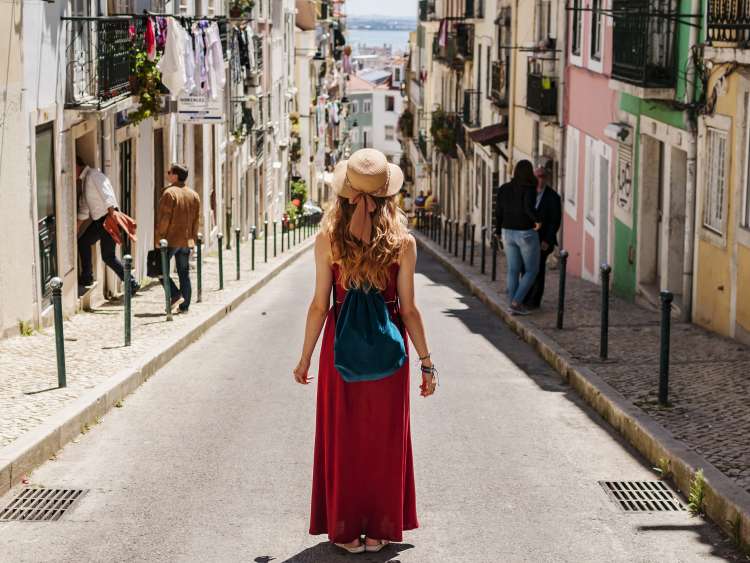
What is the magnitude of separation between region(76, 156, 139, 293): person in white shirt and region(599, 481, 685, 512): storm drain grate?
31.7 feet

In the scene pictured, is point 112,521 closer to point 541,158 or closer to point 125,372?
point 125,372

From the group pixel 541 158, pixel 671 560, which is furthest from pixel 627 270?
pixel 671 560

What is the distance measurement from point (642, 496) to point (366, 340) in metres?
2.50

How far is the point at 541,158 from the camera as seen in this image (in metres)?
26.7

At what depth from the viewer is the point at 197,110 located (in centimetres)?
2325

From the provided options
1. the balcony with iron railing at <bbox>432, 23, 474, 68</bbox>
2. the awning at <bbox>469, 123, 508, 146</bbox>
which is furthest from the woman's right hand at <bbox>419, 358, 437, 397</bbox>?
the balcony with iron railing at <bbox>432, 23, 474, 68</bbox>

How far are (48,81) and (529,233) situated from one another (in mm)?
5837

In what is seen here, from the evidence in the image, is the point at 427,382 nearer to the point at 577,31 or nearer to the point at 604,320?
the point at 604,320

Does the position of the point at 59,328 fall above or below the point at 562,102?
below

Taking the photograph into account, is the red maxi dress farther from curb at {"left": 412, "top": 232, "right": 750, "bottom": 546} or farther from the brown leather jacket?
the brown leather jacket

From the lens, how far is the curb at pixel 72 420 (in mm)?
8258

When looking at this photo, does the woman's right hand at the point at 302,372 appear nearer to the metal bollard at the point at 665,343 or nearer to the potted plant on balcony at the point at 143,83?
the metal bollard at the point at 665,343

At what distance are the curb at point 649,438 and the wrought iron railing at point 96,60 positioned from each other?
6.06 metres

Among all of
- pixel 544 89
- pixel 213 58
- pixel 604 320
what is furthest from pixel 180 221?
pixel 544 89
